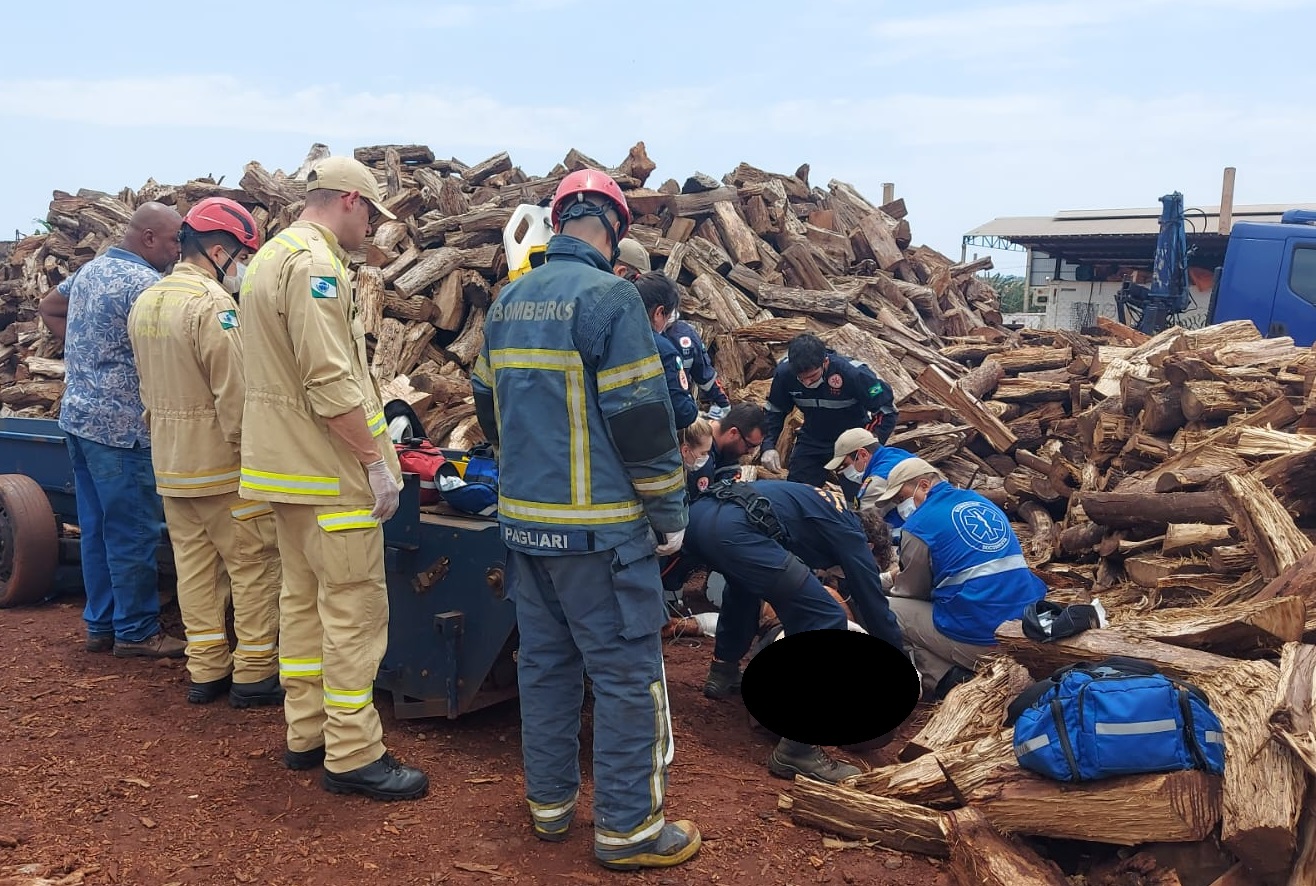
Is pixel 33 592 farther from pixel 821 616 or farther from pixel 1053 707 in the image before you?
pixel 1053 707

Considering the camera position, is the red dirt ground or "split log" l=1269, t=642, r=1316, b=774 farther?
the red dirt ground

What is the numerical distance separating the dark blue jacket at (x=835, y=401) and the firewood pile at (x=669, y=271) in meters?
1.49

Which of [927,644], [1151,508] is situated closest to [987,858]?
[927,644]

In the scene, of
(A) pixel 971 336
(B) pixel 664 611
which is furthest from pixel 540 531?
(A) pixel 971 336

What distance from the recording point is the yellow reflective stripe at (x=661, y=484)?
10.3ft

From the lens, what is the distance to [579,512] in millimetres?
3121

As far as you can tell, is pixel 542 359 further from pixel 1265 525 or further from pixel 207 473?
pixel 1265 525

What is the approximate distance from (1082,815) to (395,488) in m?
2.60

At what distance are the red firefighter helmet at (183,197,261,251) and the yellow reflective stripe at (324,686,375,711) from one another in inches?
88.0

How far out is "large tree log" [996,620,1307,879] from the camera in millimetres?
2928

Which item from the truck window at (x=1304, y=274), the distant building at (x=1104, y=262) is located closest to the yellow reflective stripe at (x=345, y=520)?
the truck window at (x=1304, y=274)

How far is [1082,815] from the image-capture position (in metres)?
3.23

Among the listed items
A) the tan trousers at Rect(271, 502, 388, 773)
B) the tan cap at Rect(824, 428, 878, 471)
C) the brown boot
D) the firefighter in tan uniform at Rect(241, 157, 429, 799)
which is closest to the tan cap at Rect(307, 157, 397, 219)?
the firefighter in tan uniform at Rect(241, 157, 429, 799)

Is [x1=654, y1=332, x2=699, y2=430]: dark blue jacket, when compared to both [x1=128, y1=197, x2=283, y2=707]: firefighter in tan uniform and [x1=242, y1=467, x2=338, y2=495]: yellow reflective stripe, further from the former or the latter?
[x1=128, y1=197, x2=283, y2=707]: firefighter in tan uniform
